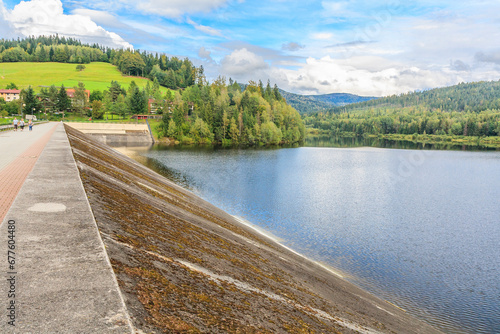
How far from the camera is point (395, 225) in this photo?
27469mm

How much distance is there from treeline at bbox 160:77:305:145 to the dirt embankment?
4132 inches

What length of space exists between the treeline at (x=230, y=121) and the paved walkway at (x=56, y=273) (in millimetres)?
109195

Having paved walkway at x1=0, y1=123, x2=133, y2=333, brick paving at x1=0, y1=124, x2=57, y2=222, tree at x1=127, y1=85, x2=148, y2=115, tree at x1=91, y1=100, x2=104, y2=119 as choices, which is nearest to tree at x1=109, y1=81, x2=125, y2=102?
tree at x1=127, y1=85, x2=148, y2=115

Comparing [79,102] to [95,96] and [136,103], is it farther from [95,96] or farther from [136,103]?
[136,103]

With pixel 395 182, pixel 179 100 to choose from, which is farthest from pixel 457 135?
pixel 395 182

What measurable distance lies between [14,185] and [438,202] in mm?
37574

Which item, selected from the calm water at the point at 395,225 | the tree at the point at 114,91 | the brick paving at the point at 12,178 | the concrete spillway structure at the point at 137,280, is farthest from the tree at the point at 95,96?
the concrete spillway structure at the point at 137,280

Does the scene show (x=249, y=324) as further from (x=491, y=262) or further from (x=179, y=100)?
(x=179, y=100)

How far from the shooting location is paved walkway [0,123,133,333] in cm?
408

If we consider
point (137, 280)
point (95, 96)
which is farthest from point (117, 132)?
point (137, 280)

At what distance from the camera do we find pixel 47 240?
6195mm

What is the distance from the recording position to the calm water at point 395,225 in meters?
16.8

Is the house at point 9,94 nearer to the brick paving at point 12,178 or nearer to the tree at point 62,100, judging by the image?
the tree at point 62,100

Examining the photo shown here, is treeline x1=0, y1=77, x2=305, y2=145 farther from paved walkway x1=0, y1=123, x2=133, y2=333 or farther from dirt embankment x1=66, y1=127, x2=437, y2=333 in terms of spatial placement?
paved walkway x1=0, y1=123, x2=133, y2=333
